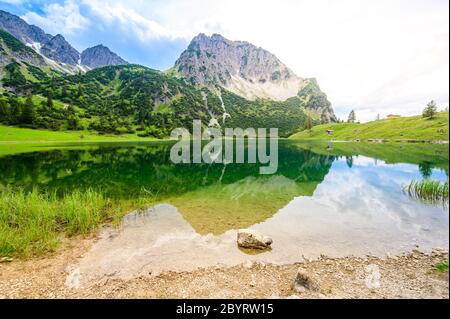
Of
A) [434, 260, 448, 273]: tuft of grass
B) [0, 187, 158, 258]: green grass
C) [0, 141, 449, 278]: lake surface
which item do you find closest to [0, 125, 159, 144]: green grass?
[0, 141, 449, 278]: lake surface

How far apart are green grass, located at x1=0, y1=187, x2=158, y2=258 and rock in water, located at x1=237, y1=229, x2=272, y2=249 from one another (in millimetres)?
9379

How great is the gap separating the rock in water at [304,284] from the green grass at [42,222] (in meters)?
12.6

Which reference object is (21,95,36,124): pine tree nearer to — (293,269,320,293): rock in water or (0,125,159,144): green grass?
(0,125,159,144): green grass

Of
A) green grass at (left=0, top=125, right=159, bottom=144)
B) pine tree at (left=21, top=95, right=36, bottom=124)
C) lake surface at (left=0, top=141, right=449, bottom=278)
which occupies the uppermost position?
pine tree at (left=21, top=95, right=36, bottom=124)

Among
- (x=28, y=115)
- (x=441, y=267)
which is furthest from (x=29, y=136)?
(x=441, y=267)

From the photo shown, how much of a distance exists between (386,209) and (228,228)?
1449cm

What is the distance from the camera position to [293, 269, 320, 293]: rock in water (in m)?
9.66

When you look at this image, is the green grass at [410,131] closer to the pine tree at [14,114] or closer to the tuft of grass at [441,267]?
the tuft of grass at [441,267]

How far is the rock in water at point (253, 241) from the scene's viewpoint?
47.1 ft

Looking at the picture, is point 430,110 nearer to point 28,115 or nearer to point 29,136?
point 29,136
